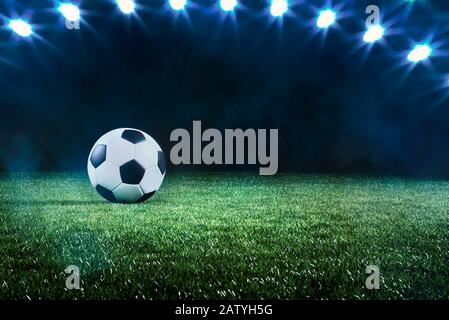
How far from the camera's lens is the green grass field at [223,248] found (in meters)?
2.38

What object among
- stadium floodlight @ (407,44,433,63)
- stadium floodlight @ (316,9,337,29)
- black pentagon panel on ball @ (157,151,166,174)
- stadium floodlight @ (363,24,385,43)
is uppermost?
stadium floodlight @ (316,9,337,29)

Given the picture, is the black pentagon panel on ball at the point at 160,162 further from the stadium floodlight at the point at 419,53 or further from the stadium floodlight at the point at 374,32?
the stadium floodlight at the point at 419,53

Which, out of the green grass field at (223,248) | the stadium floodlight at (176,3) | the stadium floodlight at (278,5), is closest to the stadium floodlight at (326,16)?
the stadium floodlight at (278,5)

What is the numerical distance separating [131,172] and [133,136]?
0.53 meters

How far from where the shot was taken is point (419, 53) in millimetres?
8078

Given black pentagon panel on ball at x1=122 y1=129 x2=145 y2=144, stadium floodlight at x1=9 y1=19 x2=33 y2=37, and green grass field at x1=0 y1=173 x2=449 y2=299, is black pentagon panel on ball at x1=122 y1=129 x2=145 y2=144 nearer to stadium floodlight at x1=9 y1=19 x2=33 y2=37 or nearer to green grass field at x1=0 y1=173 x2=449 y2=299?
green grass field at x1=0 y1=173 x2=449 y2=299

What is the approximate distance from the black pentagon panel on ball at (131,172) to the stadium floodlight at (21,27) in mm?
4161

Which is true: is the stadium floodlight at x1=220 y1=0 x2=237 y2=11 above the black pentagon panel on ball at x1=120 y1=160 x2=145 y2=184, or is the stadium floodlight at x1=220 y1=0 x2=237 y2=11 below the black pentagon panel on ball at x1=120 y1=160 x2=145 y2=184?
above

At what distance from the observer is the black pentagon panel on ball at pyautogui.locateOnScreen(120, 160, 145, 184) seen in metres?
5.12

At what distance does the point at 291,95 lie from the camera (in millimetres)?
12133

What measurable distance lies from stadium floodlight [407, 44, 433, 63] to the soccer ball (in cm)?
603

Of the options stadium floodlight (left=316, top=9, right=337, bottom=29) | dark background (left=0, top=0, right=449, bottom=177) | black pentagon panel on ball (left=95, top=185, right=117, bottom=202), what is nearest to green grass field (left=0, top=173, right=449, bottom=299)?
black pentagon panel on ball (left=95, top=185, right=117, bottom=202)

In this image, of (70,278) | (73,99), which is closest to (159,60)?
(73,99)

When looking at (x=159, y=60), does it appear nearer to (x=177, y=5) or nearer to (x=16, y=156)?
(x=177, y=5)
